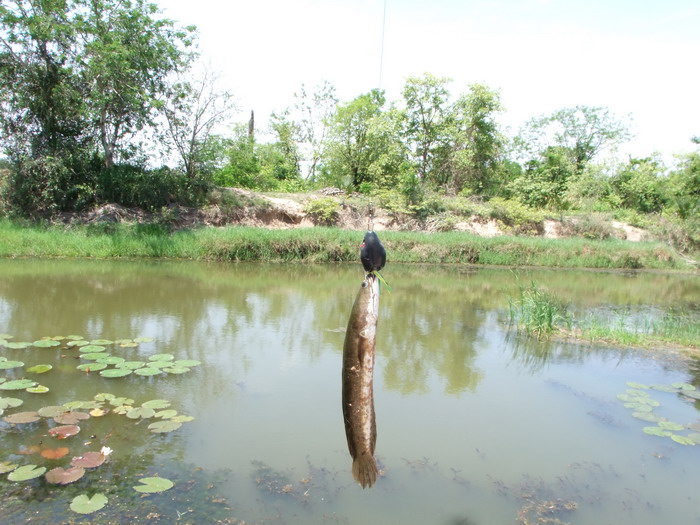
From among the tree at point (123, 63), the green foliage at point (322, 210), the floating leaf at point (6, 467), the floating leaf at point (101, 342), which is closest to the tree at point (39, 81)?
the tree at point (123, 63)

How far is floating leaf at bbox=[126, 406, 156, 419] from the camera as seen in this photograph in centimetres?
528

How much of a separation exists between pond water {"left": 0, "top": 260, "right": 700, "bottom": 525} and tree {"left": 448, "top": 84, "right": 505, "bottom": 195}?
21.8 meters

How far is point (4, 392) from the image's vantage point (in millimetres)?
5676

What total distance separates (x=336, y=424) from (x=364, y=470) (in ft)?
9.28

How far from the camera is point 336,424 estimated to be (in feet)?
18.3

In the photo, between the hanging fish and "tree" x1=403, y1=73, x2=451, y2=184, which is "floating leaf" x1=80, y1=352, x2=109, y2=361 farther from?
"tree" x1=403, y1=73, x2=451, y2=184

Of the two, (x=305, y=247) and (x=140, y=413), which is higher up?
(x=305, y=247)

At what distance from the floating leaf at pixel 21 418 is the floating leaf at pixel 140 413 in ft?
2.63

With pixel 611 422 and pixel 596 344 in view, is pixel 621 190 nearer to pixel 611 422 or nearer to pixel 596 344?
pixel 596 344

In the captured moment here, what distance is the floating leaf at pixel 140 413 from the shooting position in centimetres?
528

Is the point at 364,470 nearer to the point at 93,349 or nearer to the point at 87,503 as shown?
the point at 87,503

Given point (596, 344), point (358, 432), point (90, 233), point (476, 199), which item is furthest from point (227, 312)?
point (476, 199)

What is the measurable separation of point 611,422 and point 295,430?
3.52 m

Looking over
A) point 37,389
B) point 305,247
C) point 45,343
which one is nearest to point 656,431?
point 37,389
